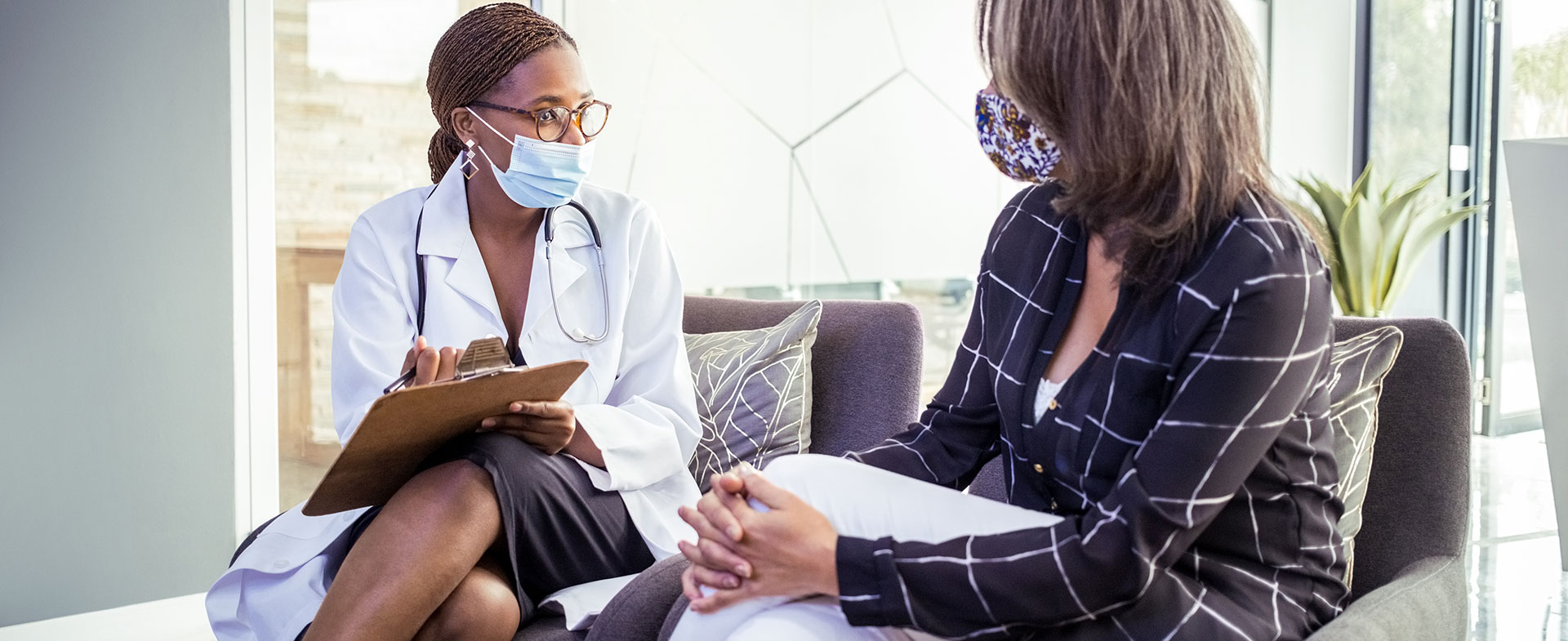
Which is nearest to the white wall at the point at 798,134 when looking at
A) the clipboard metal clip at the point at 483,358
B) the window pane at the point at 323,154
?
the window pane at the point at 323,154

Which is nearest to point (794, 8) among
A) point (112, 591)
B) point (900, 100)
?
point (900, 100)

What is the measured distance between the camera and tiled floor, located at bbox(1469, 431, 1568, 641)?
99.8 inches

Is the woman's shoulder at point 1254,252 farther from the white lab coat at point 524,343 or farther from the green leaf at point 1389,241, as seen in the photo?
the green leaf at point 1389,241

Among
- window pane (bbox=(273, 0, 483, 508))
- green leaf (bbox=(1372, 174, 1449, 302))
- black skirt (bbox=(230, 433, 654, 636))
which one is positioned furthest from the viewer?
green leaf (bbox=(1372, 174, 1449, 302))

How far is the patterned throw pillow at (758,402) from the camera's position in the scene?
1891 mm

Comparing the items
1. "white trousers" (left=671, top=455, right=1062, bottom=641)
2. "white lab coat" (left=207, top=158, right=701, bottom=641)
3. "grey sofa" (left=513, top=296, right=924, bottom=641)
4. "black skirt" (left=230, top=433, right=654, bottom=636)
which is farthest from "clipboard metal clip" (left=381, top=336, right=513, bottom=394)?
"grey sofa" (left=513, top=296, right=924, bottom=641)

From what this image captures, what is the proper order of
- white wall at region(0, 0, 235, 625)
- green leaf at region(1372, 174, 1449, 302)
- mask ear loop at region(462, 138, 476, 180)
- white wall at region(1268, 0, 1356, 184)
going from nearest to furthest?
1. mask ear loop at region(462, 138, 476, 180)
2. white wall at region(0, 0, 235, 625)
3. green leaf at region(1372, 174, 1449, 302)
4. white wall at region(1268, 0, 1356, 184)

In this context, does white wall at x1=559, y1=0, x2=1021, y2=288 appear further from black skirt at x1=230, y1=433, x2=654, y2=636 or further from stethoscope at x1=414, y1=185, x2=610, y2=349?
black skirt at x1=230, y1=433, x2=654, y2=636

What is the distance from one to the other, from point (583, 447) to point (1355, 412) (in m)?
1.00

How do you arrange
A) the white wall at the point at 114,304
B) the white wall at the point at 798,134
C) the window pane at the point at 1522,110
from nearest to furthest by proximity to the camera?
the white wall at the point at 114,304, the white wall at the point at 798,134, the window pane at the point at 1522,110

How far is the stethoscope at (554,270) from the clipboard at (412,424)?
29cm

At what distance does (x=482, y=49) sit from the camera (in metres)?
1.80

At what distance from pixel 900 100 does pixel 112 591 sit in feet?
9.89

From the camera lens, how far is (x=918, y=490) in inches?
45.7
